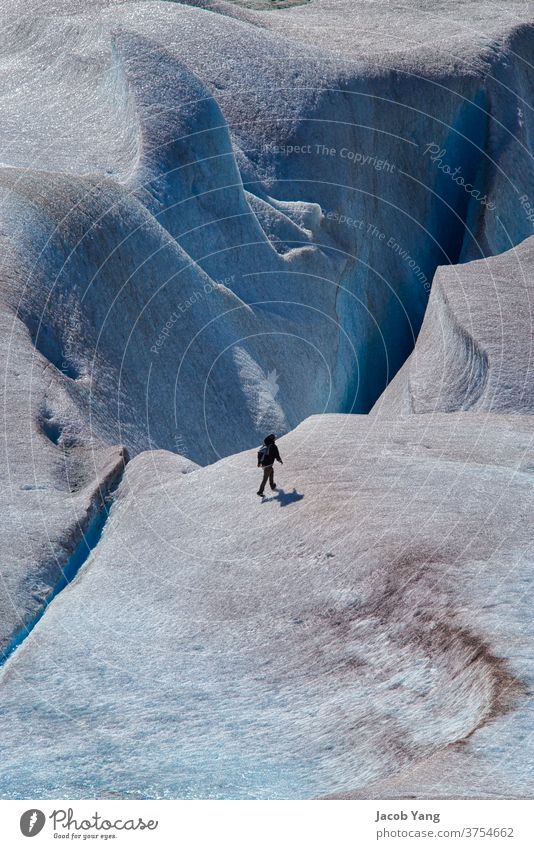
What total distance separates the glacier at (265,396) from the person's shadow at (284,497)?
0.08 meters

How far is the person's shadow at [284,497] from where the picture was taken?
19844 mm

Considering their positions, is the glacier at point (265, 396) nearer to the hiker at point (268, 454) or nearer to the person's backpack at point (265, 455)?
the hiker at point (268, 454)

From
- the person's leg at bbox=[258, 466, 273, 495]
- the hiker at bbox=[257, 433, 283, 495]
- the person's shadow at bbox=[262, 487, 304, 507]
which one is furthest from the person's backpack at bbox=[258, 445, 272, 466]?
the person's shadow at bbox=[262, 487, 304, 507]

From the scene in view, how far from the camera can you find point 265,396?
30797 millimetres

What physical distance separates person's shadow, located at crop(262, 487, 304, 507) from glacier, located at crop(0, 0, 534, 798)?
0.08 m

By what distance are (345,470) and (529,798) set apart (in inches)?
353

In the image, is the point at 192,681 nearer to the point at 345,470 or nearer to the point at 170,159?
the point at 345,470

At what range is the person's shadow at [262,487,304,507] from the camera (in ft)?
65.1

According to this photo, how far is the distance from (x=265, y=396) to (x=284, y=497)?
1095 cm

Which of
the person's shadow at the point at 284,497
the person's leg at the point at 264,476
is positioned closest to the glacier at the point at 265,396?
the person's shadow at the point at 284,497

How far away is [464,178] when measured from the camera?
43156 mm

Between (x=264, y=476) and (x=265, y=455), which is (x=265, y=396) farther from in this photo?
(x=265, y=455)

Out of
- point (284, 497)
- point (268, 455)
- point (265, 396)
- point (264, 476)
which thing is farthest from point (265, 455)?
point (265, 396)

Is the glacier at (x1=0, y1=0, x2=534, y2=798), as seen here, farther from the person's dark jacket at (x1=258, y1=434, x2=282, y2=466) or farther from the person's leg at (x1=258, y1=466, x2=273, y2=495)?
the person's dark jacket at (x1=258, y1=434, x2=282, y2=466)
